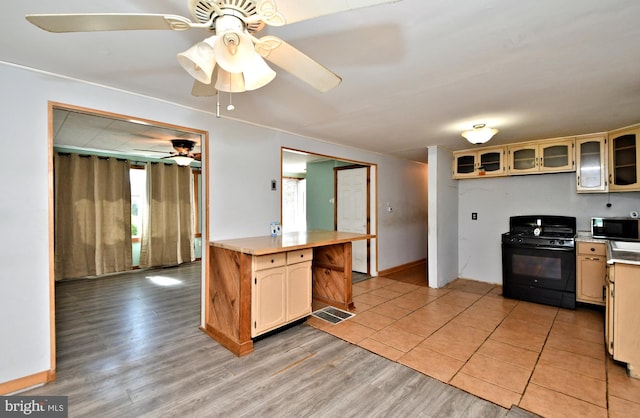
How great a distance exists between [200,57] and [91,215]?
5.30 metres

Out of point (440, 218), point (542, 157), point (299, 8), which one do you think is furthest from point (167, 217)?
point (542, 157)

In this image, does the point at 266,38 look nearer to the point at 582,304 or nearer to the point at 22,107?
the point at 22,107

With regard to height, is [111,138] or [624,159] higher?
[111,138]

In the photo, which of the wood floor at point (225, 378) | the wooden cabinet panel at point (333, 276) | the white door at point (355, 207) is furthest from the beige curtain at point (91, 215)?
the white door at point (355, 207)

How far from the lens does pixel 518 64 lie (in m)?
1.95

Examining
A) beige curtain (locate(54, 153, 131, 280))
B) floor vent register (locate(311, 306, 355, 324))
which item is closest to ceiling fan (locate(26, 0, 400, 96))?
floor vent register (locate(311, 306, 355, 324))

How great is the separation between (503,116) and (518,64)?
1244mm

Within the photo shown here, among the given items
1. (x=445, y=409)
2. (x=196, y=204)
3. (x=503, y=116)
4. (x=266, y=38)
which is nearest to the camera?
(x=266, y=38)

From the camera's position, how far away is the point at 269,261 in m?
2.75

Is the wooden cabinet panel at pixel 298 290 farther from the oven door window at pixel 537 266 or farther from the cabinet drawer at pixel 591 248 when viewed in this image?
the cabinet drawer at pixel 591 248

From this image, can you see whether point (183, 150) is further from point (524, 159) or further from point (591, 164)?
point (591, 164)

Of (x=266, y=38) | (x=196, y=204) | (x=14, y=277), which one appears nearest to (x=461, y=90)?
(x=266, y=38)

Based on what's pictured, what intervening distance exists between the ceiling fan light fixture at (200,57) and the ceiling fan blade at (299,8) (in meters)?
0.25

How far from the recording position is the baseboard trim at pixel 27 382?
1992mm
